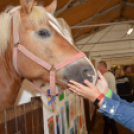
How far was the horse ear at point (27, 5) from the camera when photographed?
1.87 ft

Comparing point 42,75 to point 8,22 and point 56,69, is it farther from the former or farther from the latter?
point 8,22

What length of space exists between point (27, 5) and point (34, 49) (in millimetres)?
174

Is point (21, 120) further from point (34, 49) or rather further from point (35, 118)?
point (34, 49)

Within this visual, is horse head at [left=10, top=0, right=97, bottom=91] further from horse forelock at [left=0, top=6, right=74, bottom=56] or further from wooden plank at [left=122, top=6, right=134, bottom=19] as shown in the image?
wooden plank at [left=122, top=6, right=134, bottom=19]

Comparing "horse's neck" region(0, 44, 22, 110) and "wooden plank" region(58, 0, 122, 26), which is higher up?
"wooden plank" region(58, 0, 122, 26)

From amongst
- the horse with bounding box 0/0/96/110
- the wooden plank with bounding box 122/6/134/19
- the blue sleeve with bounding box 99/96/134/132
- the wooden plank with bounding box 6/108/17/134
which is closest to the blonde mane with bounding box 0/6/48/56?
the horse with bounding box 0/0/96/110

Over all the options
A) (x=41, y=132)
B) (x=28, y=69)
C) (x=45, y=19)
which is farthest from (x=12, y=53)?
(x=41, y=132)

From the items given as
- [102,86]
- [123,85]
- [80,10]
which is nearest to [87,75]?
[102,86]

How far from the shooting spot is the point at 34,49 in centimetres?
61

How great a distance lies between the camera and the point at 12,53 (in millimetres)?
637

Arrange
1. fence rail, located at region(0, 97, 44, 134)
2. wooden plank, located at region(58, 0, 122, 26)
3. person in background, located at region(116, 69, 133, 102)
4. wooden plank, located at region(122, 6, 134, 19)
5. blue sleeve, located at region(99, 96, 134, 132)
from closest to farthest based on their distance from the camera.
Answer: blue sleeve, located at region(99, 96, 134, 132), fence rail, located at region(0, 97, 44, 134), person in background, located at region(116, 69, 133, 102), wooden plank, located at region(58, 0, 122, 26), wooden plank, located at region(122, 6, 134, 19)

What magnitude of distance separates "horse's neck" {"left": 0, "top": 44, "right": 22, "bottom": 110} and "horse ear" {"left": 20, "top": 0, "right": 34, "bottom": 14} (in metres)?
0.18

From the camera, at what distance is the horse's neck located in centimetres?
63

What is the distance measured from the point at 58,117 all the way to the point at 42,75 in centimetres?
57
